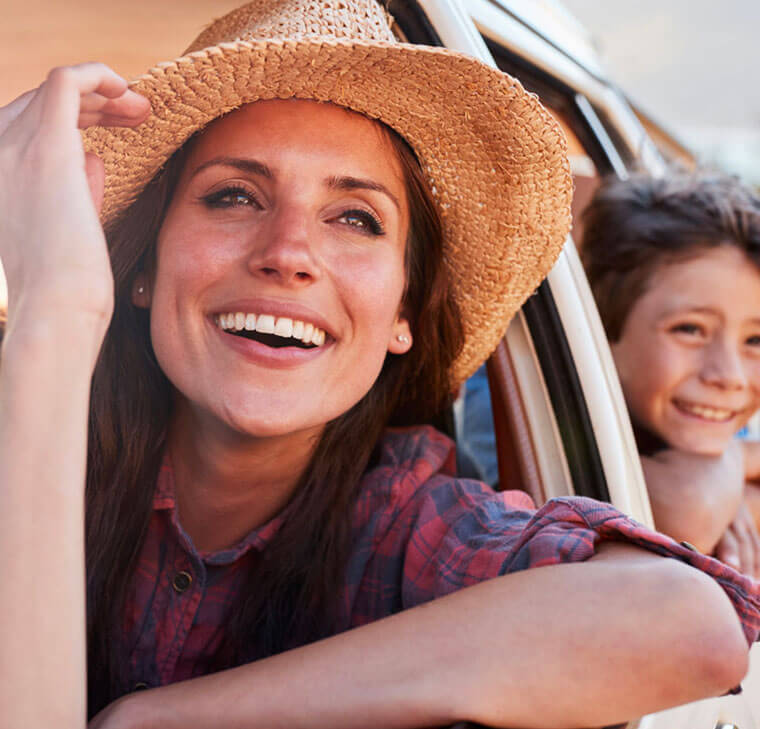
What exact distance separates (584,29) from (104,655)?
3.08 m

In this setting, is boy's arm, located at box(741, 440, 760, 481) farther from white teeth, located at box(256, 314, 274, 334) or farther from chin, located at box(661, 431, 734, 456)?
white teeth, located at box(256, 314, 274, 334)

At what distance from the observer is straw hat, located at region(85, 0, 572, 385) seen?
1608 millimetres

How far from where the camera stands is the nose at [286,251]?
1.62 metres

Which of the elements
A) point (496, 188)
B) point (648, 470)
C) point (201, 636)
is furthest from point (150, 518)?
point (648, 470)

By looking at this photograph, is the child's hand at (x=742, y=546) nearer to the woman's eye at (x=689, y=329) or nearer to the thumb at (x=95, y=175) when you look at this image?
the woman's eye at (x=689, y=329)

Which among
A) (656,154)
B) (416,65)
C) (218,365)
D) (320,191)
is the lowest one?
(218,365)

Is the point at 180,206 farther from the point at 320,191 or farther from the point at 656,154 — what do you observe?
the point at 656,154

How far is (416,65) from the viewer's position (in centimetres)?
168

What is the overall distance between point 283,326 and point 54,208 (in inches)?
19.4

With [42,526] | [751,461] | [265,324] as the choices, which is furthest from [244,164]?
[751,461]

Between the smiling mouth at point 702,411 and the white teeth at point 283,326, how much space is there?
4.61 ft

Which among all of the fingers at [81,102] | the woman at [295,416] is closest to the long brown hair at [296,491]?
the woman at [295,416]

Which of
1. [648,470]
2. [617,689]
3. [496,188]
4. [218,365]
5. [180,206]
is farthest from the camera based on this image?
[648,470]

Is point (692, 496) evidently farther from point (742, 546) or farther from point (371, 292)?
point (371, 292)
